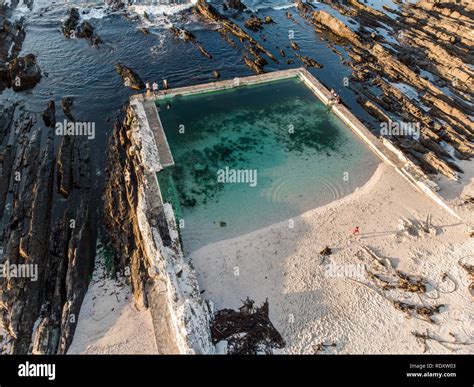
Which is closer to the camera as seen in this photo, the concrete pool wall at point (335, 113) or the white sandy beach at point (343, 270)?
the white sandy beach at point (343, 270)

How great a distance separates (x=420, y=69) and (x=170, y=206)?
39478mm

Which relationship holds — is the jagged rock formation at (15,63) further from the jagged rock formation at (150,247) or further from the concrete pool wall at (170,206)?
the jagged rock formation at (150,247)

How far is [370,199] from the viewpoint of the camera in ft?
92.3

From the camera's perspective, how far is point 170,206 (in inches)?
1041

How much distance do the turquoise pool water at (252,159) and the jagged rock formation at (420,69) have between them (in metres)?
6.49

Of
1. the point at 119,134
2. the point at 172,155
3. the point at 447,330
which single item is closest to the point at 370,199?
the point at 447,330

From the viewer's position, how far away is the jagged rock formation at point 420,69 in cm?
3381

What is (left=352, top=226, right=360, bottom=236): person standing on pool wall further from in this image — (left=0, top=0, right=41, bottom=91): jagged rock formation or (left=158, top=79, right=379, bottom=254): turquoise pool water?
(left=0, top=0, right=41, bottom=91): jagged rock formation

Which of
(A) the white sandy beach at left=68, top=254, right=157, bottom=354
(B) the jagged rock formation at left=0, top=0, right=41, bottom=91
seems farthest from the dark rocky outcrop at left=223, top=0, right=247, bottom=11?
(A) the white sandy beach at left=68, top=254, right=157, bottom=354

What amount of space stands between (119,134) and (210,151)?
30.1 feet
